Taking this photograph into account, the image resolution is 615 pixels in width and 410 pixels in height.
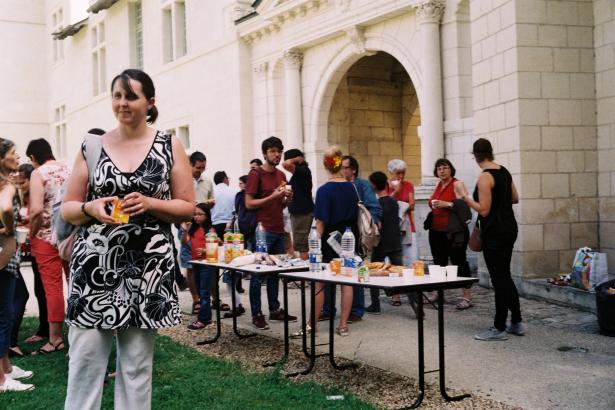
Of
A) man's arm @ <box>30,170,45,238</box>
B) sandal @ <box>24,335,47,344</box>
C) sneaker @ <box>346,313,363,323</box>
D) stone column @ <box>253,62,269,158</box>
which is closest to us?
man's arm @ <box>30,170,45,238</box>

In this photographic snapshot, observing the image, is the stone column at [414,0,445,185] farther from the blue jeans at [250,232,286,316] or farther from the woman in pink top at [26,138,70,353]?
the woman in pink top at [26,138,70,353]

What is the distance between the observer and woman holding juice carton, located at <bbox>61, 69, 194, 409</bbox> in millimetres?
3072

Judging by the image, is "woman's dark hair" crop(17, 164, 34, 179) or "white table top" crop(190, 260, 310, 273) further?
"woman's dark hair" crop(17, 164, 34, 179)

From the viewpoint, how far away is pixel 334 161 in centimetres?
666

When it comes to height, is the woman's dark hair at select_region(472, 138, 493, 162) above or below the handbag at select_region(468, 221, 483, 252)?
above

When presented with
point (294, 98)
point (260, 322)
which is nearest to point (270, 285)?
point (260, 322)

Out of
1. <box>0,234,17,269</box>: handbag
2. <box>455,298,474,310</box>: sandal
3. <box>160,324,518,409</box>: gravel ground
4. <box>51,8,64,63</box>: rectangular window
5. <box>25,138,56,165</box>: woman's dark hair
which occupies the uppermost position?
<box>51,8,64,63</box>: rectangular window

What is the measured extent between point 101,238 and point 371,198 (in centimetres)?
466

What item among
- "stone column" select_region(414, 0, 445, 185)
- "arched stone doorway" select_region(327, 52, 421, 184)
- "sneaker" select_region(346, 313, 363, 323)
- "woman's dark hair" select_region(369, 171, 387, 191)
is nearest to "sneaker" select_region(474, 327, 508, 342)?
"sneaker" select_region(346, 313, 363, 323)

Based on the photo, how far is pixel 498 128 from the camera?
9.04 m

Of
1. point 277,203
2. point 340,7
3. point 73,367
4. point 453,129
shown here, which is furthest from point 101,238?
point 340,7

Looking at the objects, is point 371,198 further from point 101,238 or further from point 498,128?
point 101,238

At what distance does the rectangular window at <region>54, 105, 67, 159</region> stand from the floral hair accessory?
2420cm

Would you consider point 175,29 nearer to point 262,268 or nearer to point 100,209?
point 262,268
